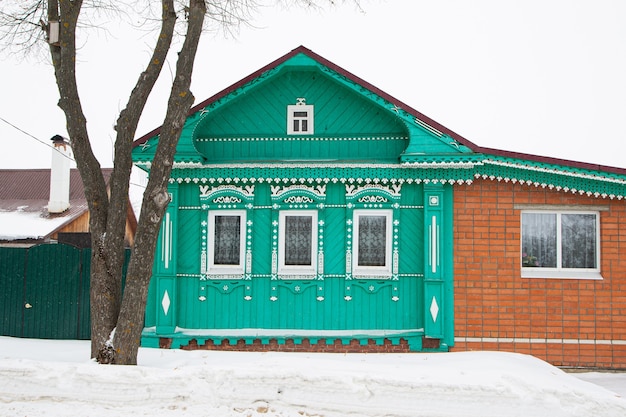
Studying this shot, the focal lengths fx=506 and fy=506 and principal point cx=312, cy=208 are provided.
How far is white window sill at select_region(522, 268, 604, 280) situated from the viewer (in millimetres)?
8453

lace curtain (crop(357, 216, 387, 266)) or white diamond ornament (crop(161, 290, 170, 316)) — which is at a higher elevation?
lace curtain (crop(357, 216, 387, 266))

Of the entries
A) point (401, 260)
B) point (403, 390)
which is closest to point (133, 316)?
point (403, 390)

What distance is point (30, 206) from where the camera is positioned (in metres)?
18.4

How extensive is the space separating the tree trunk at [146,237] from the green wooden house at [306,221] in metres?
2.41

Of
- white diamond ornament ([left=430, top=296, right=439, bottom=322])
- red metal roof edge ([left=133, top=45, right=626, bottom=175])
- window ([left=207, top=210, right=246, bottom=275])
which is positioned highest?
red metal roof edge ([left=133, top=45, right=626, bottom=175])

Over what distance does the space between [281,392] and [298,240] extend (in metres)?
3.92

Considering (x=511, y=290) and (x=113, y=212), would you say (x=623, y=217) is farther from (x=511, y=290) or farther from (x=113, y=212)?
(x=113, y=212)

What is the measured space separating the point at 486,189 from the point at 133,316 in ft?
19.4

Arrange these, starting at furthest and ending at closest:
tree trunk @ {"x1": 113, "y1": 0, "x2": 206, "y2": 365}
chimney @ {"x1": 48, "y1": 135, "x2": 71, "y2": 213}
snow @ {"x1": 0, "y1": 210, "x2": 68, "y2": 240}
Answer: chimney @ {"x1": 48, "y1": 135, "x2": 71, "y2": 213} → snow @ {"x1": 0, "y1": 210, "x2": 68, "y2": 240} → tree trunk @ {"x1": 113, "y1": 0, "x2": 206, "y2": 365}

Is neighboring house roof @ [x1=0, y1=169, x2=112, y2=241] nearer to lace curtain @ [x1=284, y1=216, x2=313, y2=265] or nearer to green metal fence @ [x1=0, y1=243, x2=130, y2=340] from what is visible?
green metal fence @ [x1=0, y1=243, x2=130, y2=340]

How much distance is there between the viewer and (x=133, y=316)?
19.3ft

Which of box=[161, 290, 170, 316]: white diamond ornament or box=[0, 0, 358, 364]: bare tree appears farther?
box=[161, 290, 170, 316]: white diamond ornament

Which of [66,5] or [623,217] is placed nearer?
[66,5]

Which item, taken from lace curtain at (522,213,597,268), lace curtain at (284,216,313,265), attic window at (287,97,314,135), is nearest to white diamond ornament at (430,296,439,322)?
lace curtain at (522,213,597,268)
